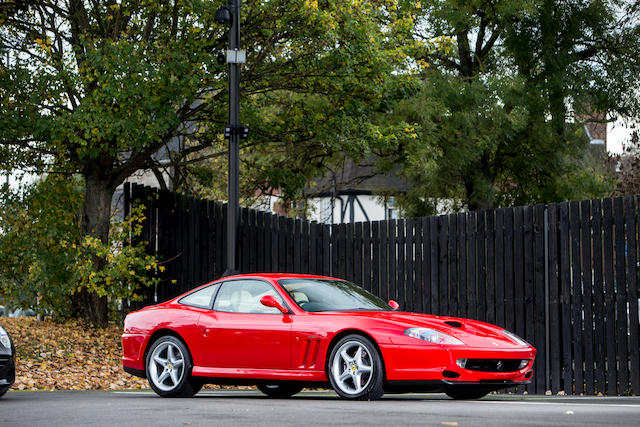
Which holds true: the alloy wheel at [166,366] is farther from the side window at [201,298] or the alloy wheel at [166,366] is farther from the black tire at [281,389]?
the black tire at [281,389]

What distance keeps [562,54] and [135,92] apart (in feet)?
37.3

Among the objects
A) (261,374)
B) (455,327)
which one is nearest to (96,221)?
(261,374)

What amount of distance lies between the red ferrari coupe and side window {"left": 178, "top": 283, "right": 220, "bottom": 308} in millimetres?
14

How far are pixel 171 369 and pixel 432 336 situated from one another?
10.5 ft

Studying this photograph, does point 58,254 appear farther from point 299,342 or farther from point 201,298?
point 299,342

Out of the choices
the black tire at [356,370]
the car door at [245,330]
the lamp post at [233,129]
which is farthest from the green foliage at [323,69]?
the black tire at [356,370]

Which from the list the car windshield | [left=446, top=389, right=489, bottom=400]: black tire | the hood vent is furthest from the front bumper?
the car windshield

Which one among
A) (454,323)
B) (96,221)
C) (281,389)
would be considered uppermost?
(96,221)

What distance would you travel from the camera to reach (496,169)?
987 inches

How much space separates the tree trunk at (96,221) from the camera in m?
19.4

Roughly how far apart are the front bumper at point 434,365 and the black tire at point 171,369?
2550 mm

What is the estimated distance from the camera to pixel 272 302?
10.6 m

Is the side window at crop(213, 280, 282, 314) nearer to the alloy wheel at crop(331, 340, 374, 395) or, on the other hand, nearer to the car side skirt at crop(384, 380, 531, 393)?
the alloy wheel at crop(331, 340, 374, 395)

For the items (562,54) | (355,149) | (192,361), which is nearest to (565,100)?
(562,54)
